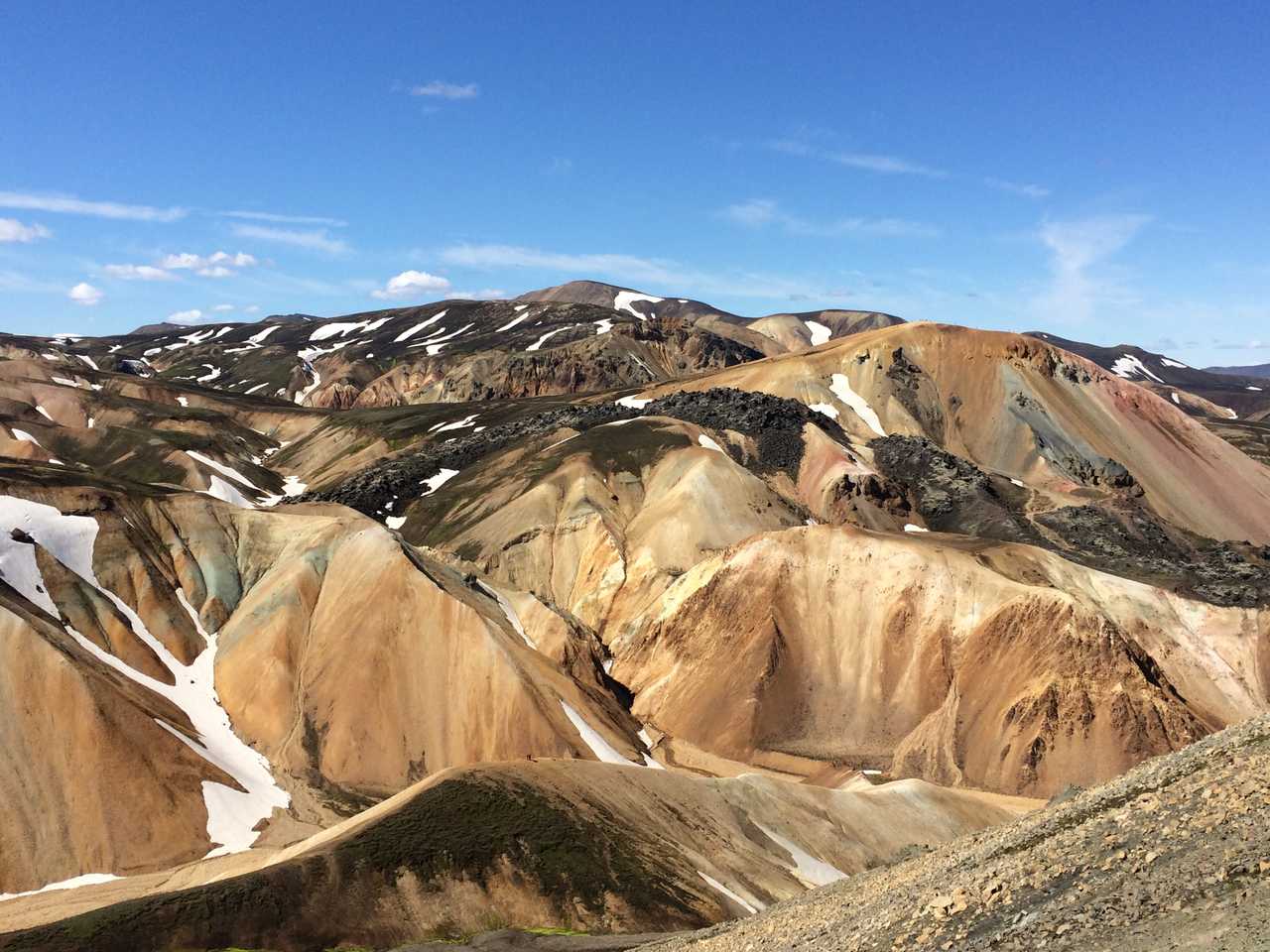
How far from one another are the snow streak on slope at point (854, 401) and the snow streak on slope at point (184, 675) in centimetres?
6931

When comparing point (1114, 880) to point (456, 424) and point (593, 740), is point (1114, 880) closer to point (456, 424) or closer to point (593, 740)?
point (593, 740)

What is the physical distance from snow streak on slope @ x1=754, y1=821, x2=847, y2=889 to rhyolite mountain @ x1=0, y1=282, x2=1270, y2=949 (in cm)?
14

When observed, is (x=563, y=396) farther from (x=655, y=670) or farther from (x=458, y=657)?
(x=458, y=657)

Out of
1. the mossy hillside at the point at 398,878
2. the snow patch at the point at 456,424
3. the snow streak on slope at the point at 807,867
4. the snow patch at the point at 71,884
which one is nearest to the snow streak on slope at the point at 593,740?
the snow streak on slope at the point at 807,867

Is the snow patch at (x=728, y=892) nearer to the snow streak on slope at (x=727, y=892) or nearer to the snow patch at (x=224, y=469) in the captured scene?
the snow streak on slope at (x=727, y=892)

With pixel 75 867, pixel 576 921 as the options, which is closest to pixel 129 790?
pixel 75 867

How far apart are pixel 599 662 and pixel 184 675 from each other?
24.4 m

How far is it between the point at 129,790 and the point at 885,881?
32.8 meters

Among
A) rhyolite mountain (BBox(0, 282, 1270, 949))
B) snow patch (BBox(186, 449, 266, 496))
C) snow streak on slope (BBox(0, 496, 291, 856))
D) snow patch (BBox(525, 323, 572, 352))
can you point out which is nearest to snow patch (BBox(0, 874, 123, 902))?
rhyolite mountain (BBox(0, 282, 1270, 949))

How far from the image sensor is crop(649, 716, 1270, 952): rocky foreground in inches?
610

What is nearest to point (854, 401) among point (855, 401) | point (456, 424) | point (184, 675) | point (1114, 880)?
point (855, 401)

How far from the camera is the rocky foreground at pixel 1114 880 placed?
610 inches

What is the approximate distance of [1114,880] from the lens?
17.5 meters

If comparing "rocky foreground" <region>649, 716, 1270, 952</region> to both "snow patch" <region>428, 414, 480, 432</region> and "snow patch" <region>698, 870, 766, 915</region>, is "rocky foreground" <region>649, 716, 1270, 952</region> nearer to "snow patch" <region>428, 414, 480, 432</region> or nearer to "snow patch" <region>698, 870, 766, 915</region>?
"snow patch" <region>698, 870, 766, 915</region>
